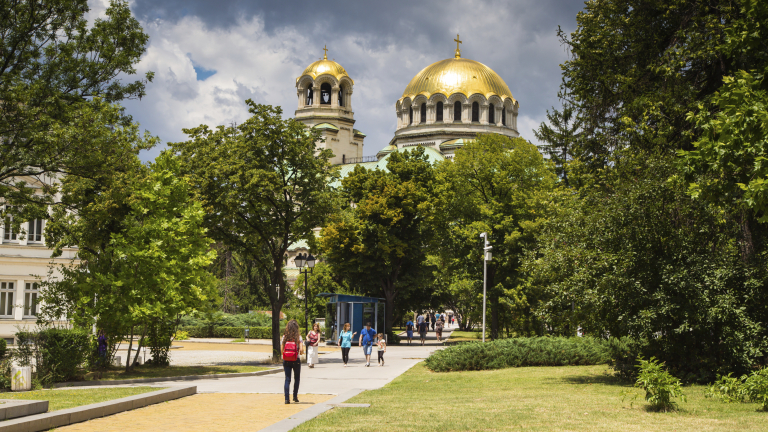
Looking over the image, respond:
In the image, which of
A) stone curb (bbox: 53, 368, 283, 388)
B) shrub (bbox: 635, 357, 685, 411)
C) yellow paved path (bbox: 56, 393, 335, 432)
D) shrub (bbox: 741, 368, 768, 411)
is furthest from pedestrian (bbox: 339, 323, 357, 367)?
shrub (bbox: 741, 368, 768, 411)

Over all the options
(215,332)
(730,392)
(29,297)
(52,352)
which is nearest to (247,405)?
(52,352)

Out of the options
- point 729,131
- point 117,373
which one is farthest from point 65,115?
point 729,131

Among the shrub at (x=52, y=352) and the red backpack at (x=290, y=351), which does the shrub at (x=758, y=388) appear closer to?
the red backpack at (x=290, y=351)

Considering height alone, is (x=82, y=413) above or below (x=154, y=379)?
above

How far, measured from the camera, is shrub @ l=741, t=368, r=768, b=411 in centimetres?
1098

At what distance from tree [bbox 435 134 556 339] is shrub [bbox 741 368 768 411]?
25.8m

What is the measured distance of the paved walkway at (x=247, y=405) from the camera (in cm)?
1015

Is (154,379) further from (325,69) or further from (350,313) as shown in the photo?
(325,69)

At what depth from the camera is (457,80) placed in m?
85.2


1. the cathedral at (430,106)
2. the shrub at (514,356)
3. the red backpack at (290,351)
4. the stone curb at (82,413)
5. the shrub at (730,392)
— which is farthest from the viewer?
the cathedral at (430,106)

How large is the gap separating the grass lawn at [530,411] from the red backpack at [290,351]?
142 centimetres

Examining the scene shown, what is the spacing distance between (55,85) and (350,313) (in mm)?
20918

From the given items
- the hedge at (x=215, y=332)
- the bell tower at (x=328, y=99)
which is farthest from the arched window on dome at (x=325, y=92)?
the hedge at (x=215, y=332)

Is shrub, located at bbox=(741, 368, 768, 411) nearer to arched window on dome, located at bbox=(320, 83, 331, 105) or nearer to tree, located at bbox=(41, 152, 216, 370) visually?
tree, located at bbox=(41, 152, 216, 370)
